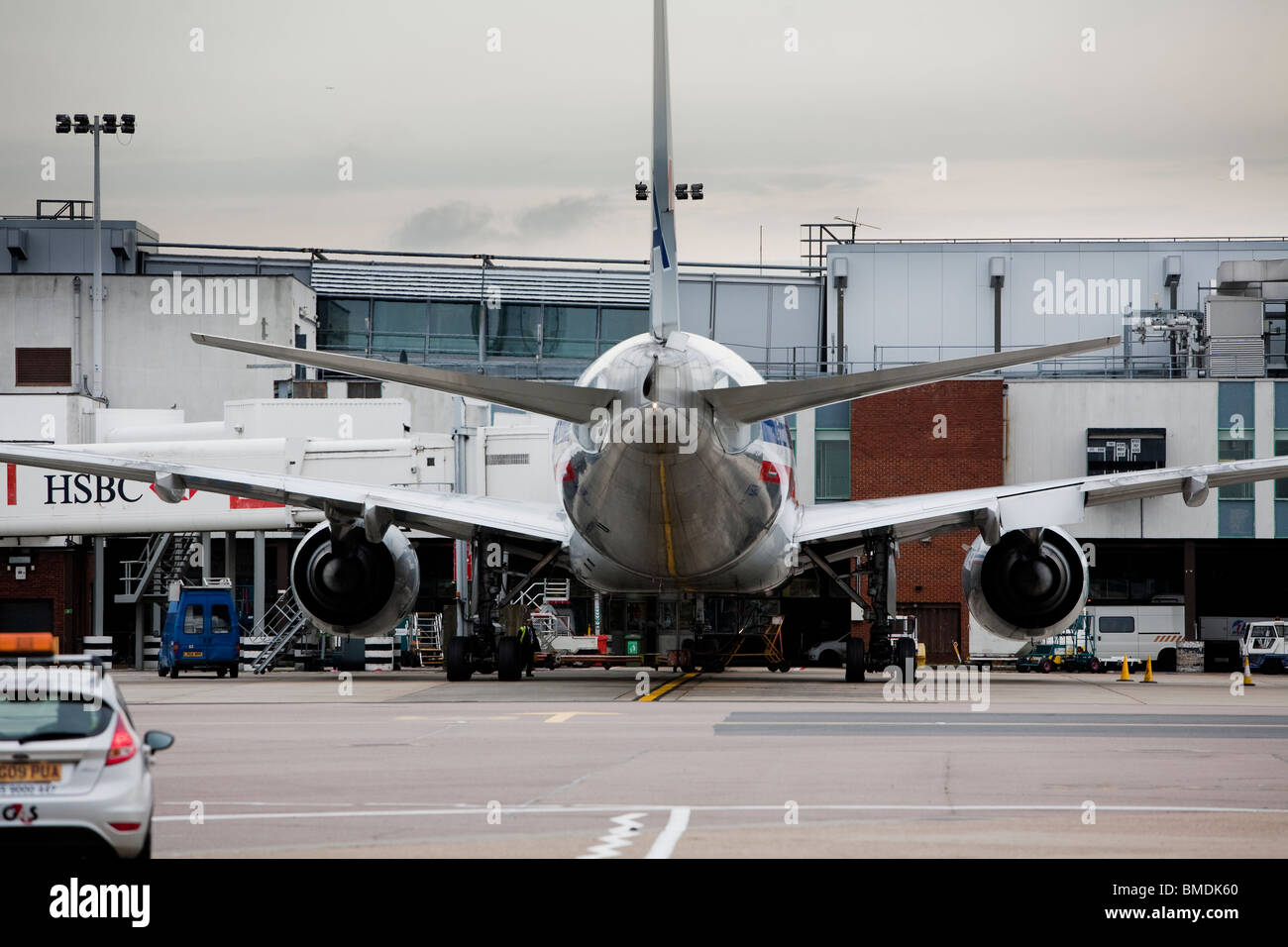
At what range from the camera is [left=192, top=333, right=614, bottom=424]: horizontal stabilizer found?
1819 centimetres

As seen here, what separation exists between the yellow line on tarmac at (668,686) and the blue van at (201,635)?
488 inches

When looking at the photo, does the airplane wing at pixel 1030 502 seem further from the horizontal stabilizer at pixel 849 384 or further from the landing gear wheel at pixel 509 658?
the horizontal stabilizer at pixel 849 384

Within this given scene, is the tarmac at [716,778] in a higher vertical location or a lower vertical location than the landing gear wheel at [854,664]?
higher

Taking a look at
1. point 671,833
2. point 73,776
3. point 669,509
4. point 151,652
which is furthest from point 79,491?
point 73,776

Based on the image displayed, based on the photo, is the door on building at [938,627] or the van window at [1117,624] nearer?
the van window at [1117,624]

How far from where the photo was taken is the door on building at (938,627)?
58125 millimetres

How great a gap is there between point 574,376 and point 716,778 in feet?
197

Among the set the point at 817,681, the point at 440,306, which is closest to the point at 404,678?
the point at 817,681

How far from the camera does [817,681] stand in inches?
1342

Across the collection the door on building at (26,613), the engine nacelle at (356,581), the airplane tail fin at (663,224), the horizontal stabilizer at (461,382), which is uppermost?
the airplane tail fin at (663,224)

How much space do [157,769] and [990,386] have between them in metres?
46.3

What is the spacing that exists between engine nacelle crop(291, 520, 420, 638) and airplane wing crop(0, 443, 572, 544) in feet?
2.78

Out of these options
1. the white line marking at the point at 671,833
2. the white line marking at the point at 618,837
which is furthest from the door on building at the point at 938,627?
the white line marking at the point at 618,837

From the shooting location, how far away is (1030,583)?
3078cm
